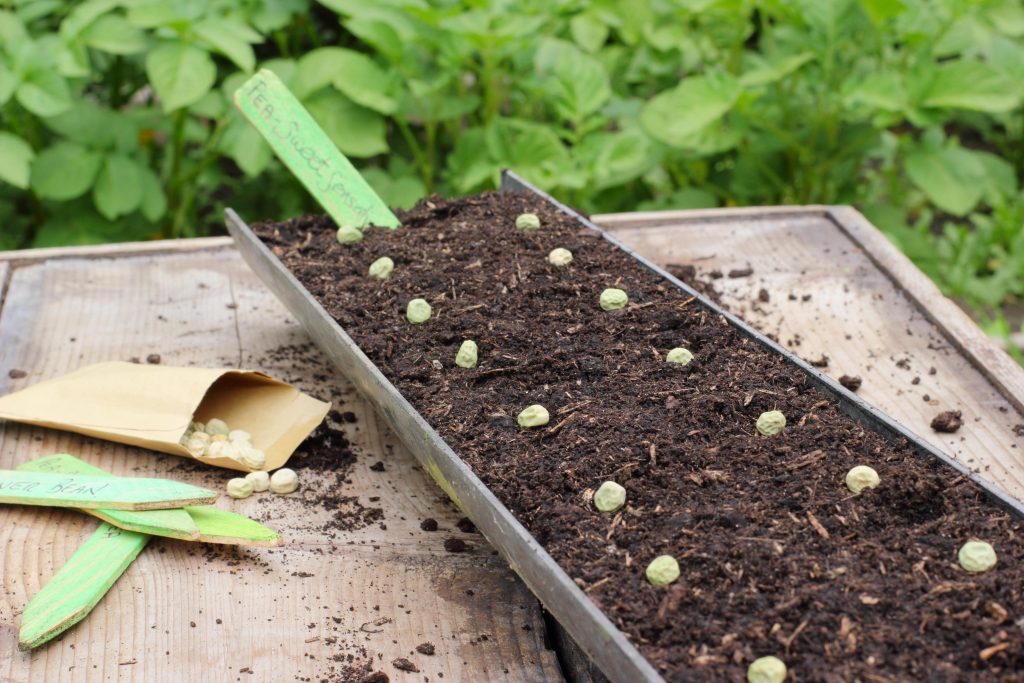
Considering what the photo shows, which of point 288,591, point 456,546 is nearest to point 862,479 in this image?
point 456,546

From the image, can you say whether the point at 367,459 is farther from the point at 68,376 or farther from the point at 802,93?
the point at 802,93

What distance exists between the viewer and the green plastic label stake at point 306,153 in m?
1.79

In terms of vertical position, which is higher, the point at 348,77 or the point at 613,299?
the point at 613,299

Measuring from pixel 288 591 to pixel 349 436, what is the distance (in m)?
0.34

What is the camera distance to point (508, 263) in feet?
5.40

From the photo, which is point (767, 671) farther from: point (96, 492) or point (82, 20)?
point (82, 20)

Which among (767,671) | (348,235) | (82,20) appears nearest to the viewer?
(767,671)

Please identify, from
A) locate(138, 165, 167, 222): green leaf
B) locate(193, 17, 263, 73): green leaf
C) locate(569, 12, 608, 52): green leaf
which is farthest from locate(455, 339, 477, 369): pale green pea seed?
locate(569, 12, 608, 52): green leaf

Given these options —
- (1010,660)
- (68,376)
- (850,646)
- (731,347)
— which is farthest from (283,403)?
(1010,660)

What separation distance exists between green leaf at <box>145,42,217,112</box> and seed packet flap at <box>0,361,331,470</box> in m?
0.90

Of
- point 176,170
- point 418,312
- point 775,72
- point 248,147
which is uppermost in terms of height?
point 418,312

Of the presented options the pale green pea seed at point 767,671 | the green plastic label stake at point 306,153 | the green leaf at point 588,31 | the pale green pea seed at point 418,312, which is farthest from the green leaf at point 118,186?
the pale green pea seed at point 767,671

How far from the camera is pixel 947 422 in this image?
1540 mm

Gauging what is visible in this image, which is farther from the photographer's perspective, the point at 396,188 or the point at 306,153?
the point at 396,188
